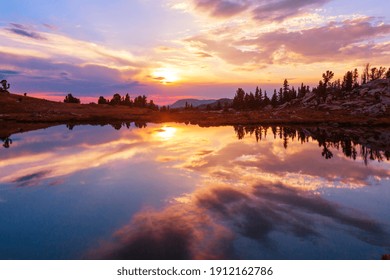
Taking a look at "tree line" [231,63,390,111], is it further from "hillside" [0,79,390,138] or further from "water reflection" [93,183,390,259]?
"water reflection" [93,183,390,259]

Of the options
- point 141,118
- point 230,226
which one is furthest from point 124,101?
point 230,226

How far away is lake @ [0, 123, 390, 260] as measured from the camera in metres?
11.6

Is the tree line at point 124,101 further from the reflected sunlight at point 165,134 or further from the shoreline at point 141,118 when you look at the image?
the reflected sunlight at point 165,134

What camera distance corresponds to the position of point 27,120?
3204 inches

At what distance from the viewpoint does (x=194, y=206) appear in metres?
16.2

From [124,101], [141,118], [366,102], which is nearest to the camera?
[141,118]

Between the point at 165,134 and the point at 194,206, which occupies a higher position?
the point at 165,134

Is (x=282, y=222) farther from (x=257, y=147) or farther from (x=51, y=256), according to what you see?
(x=257, y=147)

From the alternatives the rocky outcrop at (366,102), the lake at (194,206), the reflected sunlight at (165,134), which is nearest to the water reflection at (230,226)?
the lake at (194,206)

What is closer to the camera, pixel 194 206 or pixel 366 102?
pixel 194 206

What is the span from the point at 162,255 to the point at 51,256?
Result: 4325 millimetres

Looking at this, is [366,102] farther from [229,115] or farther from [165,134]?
[165,134]

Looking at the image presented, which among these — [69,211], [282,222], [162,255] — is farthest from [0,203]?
[282,222]

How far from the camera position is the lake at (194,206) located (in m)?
11.6
